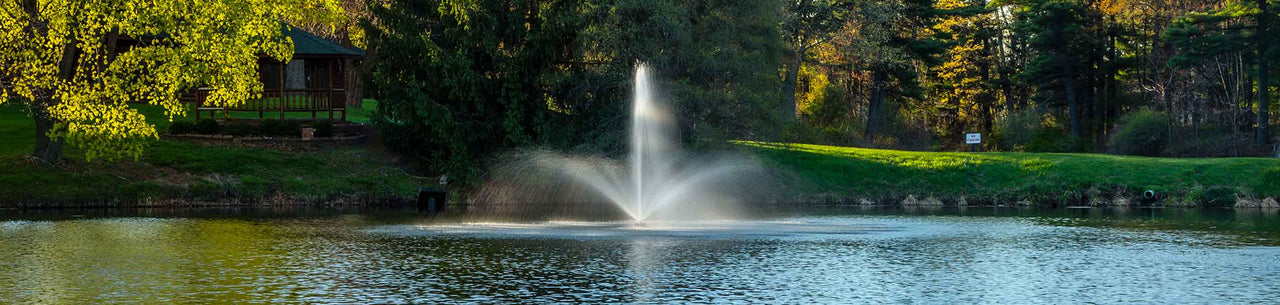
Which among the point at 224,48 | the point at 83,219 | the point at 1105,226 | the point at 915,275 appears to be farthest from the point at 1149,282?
the point at 224,48

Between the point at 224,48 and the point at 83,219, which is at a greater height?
the point at 224,48

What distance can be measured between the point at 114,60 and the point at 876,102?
49.8 meters

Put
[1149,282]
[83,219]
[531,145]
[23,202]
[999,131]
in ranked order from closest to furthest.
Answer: [1149,282] < [83,219] < [23,202] < [531,145] < [999,131]

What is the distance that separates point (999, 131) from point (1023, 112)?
184 centimetres

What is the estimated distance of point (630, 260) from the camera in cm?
2712

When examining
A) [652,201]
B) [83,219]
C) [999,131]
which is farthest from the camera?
[999,131]

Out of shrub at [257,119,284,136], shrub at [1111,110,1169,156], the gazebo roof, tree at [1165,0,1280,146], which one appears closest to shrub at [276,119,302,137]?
shrub at [257,119,284,136]

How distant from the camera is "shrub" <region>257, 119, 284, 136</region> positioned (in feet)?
177

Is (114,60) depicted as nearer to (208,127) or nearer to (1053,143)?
(208,127)

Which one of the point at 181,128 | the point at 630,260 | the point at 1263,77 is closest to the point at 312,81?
the point at 181,128

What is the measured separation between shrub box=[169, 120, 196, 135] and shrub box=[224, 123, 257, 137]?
139cm

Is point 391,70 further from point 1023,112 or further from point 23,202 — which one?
point 1023,112

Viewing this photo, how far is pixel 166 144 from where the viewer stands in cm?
5169

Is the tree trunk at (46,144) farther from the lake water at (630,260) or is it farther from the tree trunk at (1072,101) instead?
the tree trunk at (1072,101)
